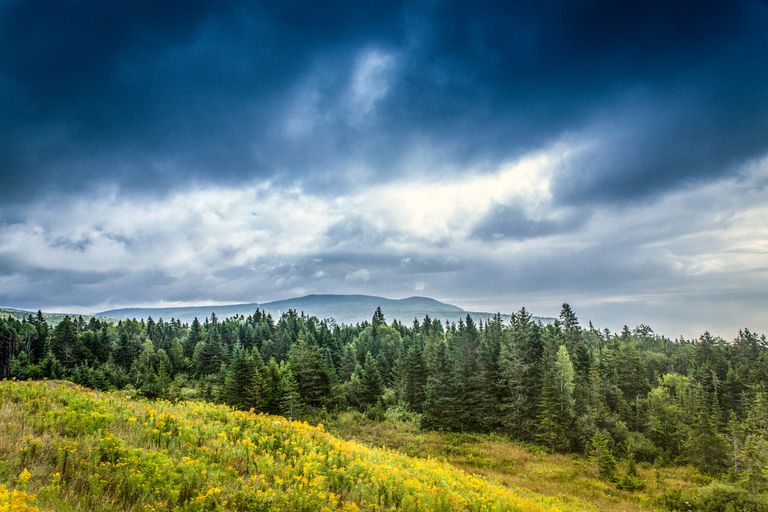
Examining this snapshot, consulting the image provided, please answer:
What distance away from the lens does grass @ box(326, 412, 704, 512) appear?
2362 centimetres

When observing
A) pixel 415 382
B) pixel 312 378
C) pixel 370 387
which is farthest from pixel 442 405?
pixel 312 378

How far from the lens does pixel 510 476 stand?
26781 millimetres

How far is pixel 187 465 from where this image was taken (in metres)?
7.54

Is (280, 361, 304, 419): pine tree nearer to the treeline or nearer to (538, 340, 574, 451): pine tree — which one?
the treeline

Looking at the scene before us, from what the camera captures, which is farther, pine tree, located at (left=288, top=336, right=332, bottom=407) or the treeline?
pine tree, located at (left=288, top=336, right=332, bottom=407)

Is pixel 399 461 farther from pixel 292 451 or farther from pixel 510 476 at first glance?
pixel 510 476

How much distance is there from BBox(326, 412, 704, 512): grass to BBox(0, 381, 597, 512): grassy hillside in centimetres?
1330

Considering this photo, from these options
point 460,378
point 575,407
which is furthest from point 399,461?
point 575,407

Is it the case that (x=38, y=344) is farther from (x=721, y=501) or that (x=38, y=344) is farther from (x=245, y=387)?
(x=721, y=501)

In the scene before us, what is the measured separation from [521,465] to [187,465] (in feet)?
100

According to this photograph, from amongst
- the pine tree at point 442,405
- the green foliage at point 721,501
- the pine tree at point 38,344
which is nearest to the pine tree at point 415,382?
the pine tree at point 442,405

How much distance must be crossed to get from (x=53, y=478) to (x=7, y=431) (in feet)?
7.78

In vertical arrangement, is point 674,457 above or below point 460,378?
below

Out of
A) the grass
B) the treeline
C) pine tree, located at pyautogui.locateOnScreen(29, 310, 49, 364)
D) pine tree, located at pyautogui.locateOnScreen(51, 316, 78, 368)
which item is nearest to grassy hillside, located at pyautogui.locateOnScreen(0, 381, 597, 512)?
the grass
